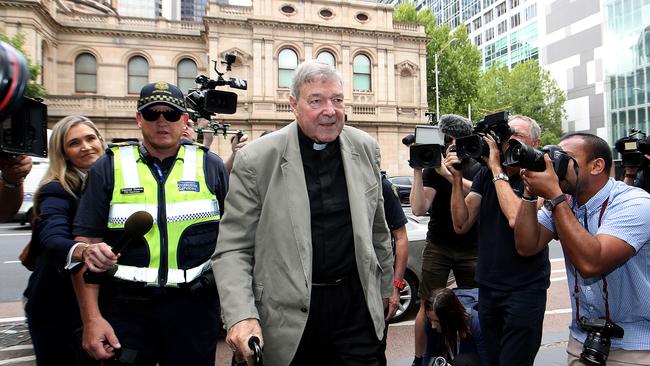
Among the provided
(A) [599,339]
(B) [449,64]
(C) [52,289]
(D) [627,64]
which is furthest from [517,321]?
(D) [627,64]

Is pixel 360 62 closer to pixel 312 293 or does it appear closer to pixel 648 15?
pixel 648 15

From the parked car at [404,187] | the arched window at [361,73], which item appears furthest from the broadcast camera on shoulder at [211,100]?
the arched window at [361,73]

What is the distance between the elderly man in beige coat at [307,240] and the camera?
2.26m

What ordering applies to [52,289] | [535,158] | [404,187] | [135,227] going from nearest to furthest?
1. [135,227]
2. [535,158]
3. [52,289]
4. [404,187]

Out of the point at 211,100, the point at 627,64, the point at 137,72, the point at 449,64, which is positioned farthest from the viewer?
the point at 627,64

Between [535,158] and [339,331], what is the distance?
1.31 metres

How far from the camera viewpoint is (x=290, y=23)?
28.4 meters

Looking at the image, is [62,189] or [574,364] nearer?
[574,364]

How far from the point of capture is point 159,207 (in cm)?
258

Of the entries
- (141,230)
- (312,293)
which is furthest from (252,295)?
(141,230)

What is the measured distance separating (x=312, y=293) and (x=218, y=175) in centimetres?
96

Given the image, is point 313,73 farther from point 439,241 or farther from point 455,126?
point 439,241

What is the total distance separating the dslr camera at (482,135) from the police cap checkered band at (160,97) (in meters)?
1.92

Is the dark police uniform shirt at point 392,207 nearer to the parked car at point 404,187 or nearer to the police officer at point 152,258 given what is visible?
the police officer at point 152,258
